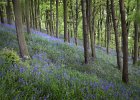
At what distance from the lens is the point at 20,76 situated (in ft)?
19.7

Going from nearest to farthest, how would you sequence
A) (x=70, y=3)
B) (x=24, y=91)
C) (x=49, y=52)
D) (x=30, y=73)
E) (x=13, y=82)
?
1. (x=24, y=91)
2. (x=13, y=82)
3. (x=30, y=73)
4. (x=49, y=52)
5. (x=70, y=3)

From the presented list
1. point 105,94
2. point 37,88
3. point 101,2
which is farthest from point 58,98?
point 101,2

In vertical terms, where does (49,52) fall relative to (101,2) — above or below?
below

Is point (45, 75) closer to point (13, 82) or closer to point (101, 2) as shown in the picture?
point (13, 82)

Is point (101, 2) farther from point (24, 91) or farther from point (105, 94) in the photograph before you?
point (24, 91)

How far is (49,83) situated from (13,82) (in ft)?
3.34

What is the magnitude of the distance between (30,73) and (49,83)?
76cm

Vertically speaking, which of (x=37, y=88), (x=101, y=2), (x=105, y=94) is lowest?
(x=105, y=94)

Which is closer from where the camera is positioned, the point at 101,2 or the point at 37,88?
the point at 37,88

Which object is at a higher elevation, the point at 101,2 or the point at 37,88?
the point at 101,2

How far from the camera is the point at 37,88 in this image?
18.7 feet

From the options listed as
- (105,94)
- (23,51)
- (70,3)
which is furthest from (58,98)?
(70,3)

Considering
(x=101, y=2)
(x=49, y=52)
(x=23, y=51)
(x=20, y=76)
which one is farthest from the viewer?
(x=101, y=2)

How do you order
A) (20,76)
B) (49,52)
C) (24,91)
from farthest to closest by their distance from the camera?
(49,52) → (20,76) → (24,91)
